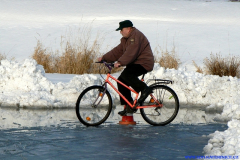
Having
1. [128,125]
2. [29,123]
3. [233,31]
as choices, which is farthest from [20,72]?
[233,31]

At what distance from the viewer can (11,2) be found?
3719 cm

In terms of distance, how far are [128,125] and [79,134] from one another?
1163mm

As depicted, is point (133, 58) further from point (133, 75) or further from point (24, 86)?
point (24, 86)

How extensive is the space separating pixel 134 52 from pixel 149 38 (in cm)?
1973

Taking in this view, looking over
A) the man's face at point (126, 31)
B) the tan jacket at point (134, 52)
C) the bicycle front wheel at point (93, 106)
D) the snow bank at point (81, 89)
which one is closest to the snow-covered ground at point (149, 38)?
the snow bank at point (81, 89)

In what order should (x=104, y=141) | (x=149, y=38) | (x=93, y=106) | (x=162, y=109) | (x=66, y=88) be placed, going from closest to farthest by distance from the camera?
(x=104, y=141) < (x=93, y=106) < (x=162, y=109) < (x=66, y=88) < (x=149, y=38)

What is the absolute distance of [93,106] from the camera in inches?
289

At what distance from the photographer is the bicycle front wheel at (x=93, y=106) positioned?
7176mm

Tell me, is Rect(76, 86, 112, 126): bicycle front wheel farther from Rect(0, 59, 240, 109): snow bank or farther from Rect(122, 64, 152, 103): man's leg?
Rect(0, 59, 240, 109): snow bank

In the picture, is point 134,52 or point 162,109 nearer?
point 134,52

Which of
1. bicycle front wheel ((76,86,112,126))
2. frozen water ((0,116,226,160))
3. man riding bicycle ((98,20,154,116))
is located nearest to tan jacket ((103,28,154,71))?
man riding bicycle ((98,20,154,116))

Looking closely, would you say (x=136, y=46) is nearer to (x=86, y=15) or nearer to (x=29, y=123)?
(x=29, y=123)

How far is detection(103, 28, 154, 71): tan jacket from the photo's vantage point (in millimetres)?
6965

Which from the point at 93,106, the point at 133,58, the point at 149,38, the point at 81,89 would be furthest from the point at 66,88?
the point at 149,38
